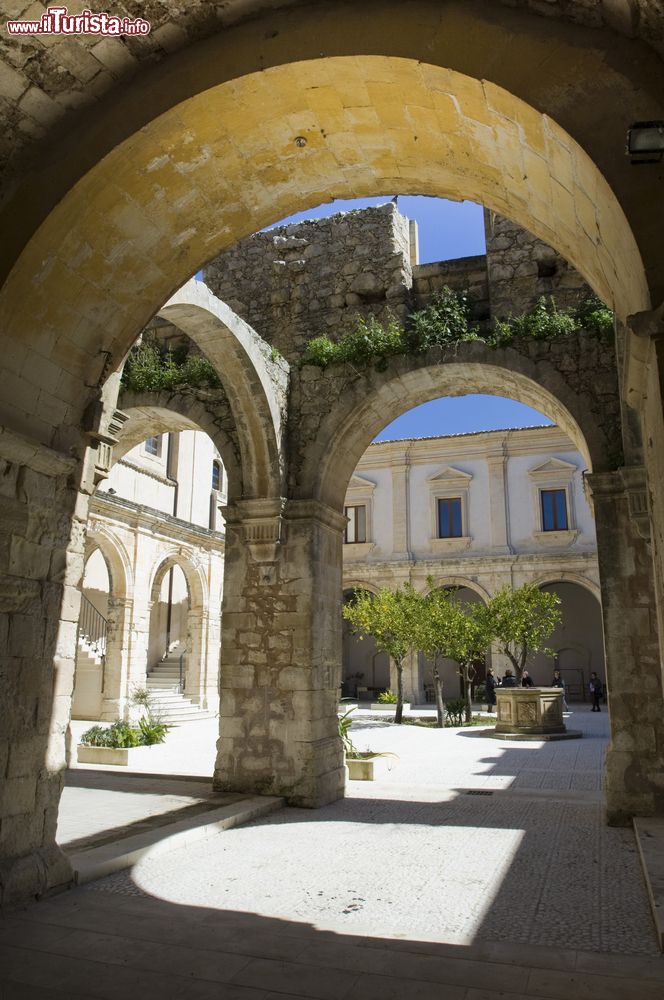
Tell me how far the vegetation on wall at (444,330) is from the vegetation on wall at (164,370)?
1.35m

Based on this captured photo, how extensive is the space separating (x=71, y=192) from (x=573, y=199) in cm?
286

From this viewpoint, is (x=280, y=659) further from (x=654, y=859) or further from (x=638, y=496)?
(x=654, y=859)

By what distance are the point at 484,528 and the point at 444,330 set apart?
64.6ft

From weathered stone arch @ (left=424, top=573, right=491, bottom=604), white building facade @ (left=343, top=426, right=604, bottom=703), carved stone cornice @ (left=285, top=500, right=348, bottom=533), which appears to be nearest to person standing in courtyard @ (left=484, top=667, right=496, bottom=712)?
white building facade @ (left=343, top=426, right=604, bottom=703)

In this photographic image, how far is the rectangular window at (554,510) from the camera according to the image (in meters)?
26.8

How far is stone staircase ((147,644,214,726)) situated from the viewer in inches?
721

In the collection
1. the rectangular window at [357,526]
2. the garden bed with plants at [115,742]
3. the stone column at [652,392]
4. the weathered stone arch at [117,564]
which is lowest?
the garden bed with plants at [115,742]

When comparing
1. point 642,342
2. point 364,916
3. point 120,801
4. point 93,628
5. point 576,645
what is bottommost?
point 364,916

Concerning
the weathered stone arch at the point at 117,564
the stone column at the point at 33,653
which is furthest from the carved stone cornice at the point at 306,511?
the weathered stone arch at the point at 117,564

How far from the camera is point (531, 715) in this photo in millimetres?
15383

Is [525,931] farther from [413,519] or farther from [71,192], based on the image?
[413,519]

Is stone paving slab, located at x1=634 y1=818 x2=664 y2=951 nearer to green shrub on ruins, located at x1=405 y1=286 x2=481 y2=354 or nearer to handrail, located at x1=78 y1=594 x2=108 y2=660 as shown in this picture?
green shrub on ruins, located at x1=405 y1=286 x2=481 y2=354

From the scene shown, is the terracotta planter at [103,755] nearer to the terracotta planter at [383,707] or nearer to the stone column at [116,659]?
the stone column at [116,659]

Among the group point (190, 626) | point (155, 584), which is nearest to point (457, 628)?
point (190, 626)
